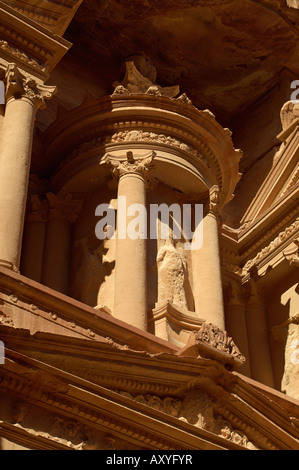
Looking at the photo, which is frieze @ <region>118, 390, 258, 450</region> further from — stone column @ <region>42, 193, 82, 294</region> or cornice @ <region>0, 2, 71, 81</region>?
cornice @ <region>0, 2, 71, 81</region>

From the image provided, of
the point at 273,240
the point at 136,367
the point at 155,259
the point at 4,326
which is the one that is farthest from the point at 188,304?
the point at 4,326

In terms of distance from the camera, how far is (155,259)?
1655 cm

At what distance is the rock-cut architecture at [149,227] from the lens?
10891 mm

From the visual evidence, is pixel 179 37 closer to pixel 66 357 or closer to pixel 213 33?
pixel 213 33

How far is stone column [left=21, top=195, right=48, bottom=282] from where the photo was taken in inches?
681

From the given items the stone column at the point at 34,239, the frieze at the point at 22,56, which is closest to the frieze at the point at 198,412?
the stone column at the point at 34,239

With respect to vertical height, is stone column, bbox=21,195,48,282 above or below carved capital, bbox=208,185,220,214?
below

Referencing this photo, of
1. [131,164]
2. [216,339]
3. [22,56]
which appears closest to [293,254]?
[131,164]

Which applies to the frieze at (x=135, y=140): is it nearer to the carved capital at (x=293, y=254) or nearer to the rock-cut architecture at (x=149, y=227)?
the rock-cut architecture at (x=149, y=227)

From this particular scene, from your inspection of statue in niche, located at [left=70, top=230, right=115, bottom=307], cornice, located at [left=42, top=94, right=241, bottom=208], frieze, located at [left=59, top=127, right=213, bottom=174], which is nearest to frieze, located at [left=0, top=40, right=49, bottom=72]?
cornice, located at [left=42, top=94, right=241, bottom=208]

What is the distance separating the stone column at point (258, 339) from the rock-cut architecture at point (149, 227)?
0.04m

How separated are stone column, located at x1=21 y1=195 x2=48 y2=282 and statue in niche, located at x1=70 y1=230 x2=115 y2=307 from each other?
67cm

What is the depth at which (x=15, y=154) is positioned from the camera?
47.4 ft

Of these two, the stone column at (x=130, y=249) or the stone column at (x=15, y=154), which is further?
the stone column at (x=130, y=249)
